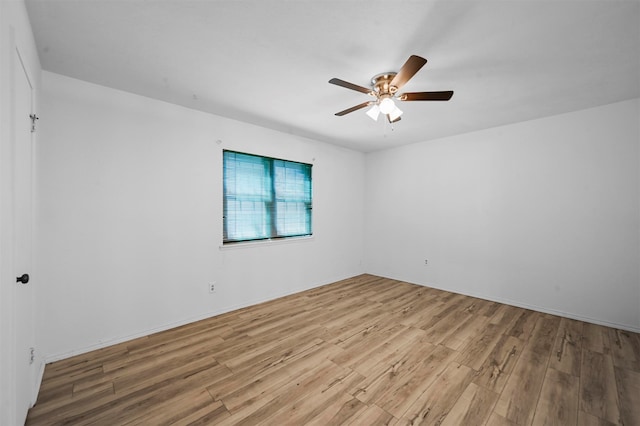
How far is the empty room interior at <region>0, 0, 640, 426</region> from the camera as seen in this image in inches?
66.5

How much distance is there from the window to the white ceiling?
905 mm

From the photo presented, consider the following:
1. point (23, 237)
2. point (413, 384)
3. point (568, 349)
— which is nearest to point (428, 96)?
point (413, 384)

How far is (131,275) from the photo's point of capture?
8.92 feet

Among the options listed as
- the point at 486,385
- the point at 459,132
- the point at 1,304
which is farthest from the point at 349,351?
the point at 459,132

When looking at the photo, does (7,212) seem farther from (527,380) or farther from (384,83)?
(527,380)

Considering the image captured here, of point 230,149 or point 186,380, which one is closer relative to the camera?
point 186,380

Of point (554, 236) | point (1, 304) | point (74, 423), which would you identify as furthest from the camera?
point (554, 236)

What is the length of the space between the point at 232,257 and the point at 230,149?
1.46m

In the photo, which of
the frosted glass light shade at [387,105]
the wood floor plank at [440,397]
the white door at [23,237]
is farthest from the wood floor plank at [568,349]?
the white door at [23,237]

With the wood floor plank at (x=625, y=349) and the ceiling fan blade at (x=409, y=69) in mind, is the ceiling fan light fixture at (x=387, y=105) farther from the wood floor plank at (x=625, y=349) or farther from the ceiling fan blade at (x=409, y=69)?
the wood floor plank at (x=625, y=349)

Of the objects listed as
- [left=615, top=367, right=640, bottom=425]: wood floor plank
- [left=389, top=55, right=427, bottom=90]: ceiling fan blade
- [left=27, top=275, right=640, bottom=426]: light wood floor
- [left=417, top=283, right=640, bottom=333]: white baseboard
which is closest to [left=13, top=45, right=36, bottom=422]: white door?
[left=27, top=275, right=640, bottom=426]: light wood floor

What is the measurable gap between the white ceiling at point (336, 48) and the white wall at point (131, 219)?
1.15ft

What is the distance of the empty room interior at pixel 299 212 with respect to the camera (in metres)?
1.69

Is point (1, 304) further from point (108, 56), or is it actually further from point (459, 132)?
point (459, 132)
